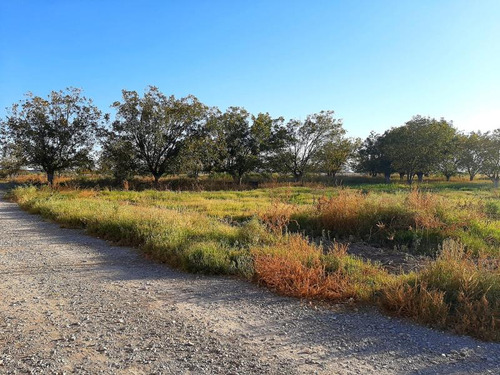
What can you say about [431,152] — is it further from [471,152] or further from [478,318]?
[478,318]

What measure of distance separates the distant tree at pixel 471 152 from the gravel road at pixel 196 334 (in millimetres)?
52843

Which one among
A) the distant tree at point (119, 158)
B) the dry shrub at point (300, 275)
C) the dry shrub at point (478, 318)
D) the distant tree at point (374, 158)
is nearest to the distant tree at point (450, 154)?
the distant tree at point (374, 158)

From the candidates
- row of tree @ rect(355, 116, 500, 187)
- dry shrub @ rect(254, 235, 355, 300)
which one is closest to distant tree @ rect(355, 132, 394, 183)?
row of tree @ rect(355, 116, 500, 187)

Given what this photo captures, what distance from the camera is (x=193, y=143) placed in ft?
109

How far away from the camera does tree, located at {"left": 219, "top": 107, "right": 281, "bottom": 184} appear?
40.3 m

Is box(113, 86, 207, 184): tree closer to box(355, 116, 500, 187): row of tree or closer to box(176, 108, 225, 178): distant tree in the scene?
box(176, 108, 225, 178): distant tree

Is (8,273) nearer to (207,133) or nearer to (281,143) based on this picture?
(207,133)

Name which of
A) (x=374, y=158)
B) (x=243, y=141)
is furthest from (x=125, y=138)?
(x=374, y=158)

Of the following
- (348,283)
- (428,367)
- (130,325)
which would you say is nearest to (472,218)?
(348,283)

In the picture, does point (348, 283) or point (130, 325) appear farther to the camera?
point (348, 283)

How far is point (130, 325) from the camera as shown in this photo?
3918 mm

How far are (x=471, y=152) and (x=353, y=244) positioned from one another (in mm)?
50142

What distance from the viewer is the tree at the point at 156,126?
106ft

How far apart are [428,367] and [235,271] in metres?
3.31
